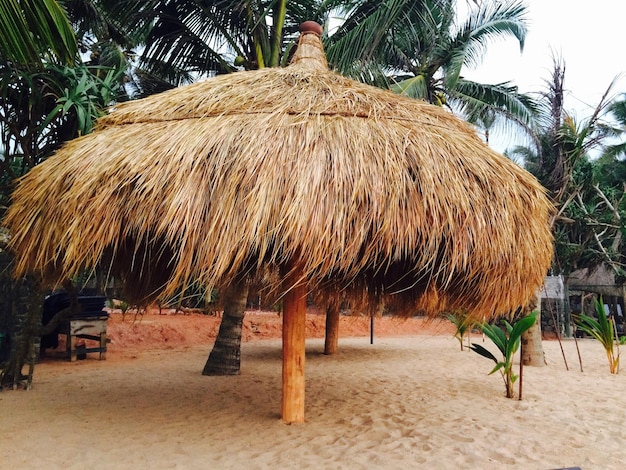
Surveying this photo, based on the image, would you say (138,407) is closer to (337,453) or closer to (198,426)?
(198,426)

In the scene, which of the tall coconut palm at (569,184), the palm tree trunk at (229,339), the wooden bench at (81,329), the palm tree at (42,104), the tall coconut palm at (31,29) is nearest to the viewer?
the tall coconut palm at (31,29)

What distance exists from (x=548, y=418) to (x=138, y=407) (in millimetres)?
3633

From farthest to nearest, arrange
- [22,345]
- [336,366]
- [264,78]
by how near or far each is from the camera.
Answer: [336,366] < [22,345] < [264,78]

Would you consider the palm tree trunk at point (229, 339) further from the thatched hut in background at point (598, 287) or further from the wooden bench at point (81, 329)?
the thatched hut in background at point (598, 287)

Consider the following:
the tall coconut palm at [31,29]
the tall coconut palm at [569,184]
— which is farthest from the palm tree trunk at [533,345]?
the tall coconut palm at [31,29]

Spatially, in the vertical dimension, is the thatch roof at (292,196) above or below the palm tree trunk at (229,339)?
above

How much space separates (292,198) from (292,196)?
2 centimetres

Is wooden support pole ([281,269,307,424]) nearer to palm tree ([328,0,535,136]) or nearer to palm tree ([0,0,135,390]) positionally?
palm tree ([0,0,135,390])

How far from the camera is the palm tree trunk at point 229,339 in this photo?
6.12 metres

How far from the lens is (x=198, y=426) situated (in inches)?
156

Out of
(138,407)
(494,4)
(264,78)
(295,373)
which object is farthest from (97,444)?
(494,4)

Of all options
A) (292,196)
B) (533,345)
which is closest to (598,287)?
(533,345)

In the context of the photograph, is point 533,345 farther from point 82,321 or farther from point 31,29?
point 31,29

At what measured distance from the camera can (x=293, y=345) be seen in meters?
3.76
